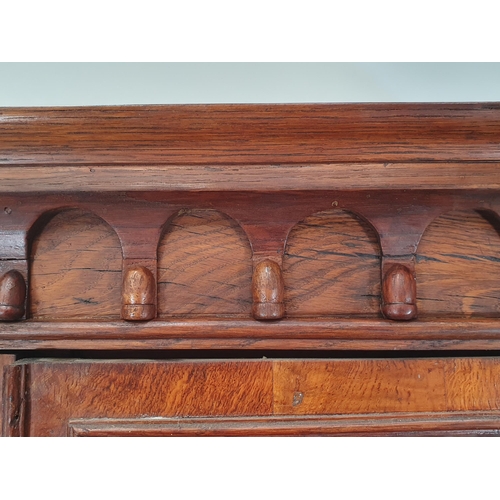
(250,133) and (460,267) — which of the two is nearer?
(250,133)

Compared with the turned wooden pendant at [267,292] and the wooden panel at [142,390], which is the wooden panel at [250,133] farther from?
the wooden panel at [142,390]

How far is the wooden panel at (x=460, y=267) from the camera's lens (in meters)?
0.68

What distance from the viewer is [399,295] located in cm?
63

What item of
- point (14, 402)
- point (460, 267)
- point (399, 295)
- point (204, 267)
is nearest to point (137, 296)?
point (204, 267)

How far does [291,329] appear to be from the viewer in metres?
0.63

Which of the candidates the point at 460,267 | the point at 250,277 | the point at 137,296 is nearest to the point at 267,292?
the point at 250,277

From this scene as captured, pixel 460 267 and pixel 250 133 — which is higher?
pixel 250 133

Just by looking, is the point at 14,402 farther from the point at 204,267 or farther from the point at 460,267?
the point at 460,267

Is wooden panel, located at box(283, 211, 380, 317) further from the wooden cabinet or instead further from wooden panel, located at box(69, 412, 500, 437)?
wooden panel, located at box(69, 412, 500, 437)

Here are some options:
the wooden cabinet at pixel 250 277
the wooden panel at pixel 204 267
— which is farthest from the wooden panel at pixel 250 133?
Result: the wooden panel at pixel 204 267

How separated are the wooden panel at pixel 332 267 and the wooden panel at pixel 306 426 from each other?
0.14 m

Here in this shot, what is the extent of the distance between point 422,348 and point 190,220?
1.13ft

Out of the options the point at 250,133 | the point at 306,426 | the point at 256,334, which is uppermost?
the point at 250,133

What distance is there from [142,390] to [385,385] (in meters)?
0.31
